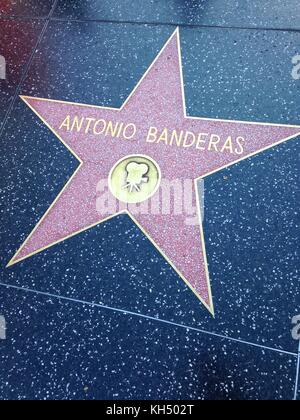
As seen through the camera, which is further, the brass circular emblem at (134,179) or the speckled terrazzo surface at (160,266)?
the brass circular emblem at (134,179)

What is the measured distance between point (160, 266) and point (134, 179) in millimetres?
310

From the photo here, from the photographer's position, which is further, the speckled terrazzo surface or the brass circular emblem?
the brass circular emblem

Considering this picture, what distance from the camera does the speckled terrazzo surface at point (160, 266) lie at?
1.07 m

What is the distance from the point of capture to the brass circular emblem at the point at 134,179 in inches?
51.9

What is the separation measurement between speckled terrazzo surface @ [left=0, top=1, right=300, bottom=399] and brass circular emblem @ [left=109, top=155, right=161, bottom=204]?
85 millimetres

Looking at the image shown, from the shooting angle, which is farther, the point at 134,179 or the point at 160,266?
the point at 134,179

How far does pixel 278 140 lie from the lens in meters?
1.37

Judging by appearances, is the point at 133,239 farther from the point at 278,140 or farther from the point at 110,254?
the point at 278,140

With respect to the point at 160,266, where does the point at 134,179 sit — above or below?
above

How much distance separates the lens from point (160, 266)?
122 cm

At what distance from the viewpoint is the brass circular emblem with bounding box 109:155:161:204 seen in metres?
1.32

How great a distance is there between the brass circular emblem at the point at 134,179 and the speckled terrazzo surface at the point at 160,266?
0.08m
